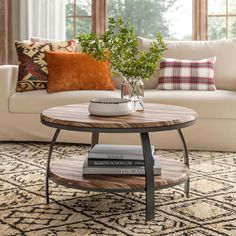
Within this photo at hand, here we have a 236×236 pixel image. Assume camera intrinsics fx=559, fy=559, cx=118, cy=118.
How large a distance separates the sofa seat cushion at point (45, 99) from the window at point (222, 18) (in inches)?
72.2

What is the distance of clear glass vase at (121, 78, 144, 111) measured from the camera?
284cm

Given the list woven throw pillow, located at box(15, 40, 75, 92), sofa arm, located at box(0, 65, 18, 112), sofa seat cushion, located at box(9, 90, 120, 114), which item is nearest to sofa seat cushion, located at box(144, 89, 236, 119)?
sofa seat cushion, located at box(9, 90, 120, 114)

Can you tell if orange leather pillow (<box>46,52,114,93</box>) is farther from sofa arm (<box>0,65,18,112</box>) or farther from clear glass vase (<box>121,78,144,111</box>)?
clear glass vase (<box>121,78,144,111</box>)

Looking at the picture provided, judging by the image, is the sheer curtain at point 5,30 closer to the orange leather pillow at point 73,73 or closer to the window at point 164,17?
the window at point 164,17

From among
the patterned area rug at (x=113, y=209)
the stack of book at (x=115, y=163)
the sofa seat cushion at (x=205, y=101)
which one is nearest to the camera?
the patterned area rug at (x=113, y=209)

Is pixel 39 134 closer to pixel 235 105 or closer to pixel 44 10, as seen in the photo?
pixel 235 105

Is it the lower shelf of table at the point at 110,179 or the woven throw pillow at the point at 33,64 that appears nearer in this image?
the lower shelf of table at the point at 110,179

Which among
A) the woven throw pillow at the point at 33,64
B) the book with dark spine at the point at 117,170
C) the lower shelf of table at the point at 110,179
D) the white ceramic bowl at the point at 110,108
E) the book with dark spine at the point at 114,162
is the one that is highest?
the woven throw pillow at the point at 33,64

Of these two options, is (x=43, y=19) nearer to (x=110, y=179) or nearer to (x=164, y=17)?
(x=164, y=17)

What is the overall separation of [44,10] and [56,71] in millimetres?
1741

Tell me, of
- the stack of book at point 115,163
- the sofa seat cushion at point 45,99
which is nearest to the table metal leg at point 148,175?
the stack of book at point 115,163

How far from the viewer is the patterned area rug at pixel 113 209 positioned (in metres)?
2.39

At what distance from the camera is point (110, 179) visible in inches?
102

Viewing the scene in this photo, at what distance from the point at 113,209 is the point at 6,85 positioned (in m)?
2.06
